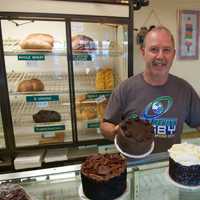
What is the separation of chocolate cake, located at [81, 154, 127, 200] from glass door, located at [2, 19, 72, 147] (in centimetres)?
158

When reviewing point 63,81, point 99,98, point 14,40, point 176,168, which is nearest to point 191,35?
point 99,98

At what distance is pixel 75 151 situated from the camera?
241 cm

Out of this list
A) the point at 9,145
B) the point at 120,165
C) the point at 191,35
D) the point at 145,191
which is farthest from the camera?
the point at 191,35

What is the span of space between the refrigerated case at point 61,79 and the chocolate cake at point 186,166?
1508 mm

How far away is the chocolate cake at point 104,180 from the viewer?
65cm

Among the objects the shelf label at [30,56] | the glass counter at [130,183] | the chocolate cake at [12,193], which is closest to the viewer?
the chocolate cake at [12,193]

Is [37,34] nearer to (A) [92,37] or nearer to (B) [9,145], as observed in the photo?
(A) [92,37]

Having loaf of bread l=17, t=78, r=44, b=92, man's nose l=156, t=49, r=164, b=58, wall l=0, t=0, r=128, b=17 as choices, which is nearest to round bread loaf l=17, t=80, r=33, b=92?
loaf of bread l=17, t=78, r=44, b=92

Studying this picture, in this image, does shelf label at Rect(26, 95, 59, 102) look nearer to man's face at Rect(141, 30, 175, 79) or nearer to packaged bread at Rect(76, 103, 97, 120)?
packaged bread at Rect(76, 103, 97, 120)

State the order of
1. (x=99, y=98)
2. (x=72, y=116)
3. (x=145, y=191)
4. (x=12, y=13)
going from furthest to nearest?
1. (x=99, y=98)
2. (x=72, y=116)
3. (x=12, y=13)
4. (x=145, y=191)

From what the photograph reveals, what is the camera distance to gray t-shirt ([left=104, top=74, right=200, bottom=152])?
4.26 ft

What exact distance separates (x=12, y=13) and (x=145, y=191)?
1.72m

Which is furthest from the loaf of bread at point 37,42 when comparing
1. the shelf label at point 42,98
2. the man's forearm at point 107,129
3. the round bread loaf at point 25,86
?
the man's forearm at point 107,129

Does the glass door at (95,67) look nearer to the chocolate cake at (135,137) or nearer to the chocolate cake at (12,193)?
the chocolate cake at (135,137)
